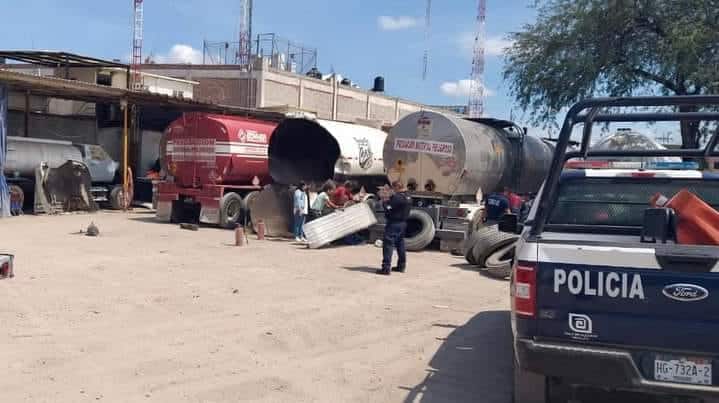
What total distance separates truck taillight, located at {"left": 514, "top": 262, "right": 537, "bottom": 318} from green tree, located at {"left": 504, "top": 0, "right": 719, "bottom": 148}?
56.5 feet

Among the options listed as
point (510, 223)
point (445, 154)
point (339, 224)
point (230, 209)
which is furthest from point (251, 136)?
point (510, 223)

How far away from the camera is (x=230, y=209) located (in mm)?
19922

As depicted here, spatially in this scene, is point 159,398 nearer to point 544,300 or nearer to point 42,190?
point 544,300

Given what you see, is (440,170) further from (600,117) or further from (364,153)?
(600,117)

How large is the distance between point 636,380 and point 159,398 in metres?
3.56

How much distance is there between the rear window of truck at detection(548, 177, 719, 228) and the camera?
Answer: 5730 millimetres

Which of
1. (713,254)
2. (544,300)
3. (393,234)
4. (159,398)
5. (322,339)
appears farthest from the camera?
(393,234)

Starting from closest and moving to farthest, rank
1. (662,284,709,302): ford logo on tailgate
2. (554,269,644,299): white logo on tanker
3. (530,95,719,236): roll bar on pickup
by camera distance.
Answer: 1. (662,284,709,302): ford logo on tailgate
2. (554,269,644,299): white logo on tanker
3. (530,95,719,236): roll bar on pickup

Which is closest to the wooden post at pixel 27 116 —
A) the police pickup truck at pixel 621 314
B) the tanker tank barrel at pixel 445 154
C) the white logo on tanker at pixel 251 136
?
the white logo on tanker at pixel 251 136

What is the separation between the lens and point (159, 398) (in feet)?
18.5

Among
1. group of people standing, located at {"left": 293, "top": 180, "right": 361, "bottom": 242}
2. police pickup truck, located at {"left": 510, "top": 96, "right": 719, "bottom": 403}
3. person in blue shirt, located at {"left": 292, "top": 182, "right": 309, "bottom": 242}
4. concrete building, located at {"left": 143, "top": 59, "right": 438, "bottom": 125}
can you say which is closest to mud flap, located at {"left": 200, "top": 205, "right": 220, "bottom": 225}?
group of people standing, located at {"left": 293, "top": 180, "right": 361, "bottom": 242}

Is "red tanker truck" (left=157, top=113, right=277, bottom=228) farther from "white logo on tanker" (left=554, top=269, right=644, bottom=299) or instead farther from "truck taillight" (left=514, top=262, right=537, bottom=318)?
"white logo on tanker" (left=554, top=269, right=644, bottom=299)

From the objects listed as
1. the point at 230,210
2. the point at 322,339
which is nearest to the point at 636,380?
the point at 322,339

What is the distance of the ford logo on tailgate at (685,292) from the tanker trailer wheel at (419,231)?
11793 mm
